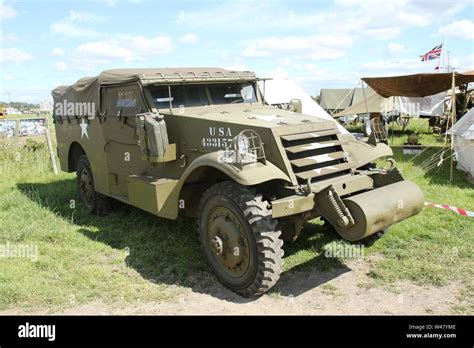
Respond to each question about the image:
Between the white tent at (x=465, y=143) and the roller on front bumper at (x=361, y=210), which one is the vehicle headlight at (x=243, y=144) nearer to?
the roller on front bumper at (x=361, y=210)

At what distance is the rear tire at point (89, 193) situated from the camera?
6.82 metres

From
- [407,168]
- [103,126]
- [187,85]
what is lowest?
[407,168]

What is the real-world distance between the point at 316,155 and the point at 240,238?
120 cm

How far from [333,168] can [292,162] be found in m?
0.55

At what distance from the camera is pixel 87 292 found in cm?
434

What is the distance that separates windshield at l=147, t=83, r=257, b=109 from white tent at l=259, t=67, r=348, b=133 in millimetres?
7019

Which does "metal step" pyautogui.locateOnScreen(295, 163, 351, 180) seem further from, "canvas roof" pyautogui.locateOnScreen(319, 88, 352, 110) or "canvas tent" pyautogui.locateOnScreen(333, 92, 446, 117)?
"canvas roof" pyautogui.locateOnScreen(319, 88, 352, 110)

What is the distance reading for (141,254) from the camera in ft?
17.3

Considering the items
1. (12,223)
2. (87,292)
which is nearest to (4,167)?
(12,223)

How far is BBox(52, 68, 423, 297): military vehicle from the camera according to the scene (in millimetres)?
3961

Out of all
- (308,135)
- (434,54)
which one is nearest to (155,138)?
(308,135)

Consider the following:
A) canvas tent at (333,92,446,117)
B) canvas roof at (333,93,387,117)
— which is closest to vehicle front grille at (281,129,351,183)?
canvas roof at (333,93,387,117)

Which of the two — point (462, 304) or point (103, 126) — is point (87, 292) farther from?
point (462, 304)

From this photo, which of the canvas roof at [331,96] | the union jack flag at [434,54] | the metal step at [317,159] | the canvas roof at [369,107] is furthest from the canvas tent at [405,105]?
the metal step at [317,159]
